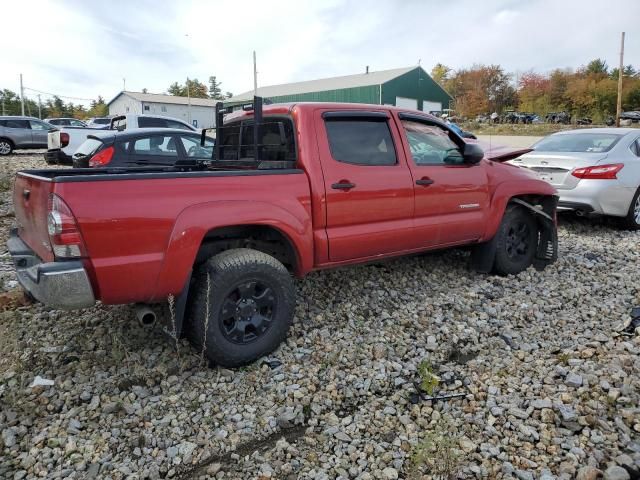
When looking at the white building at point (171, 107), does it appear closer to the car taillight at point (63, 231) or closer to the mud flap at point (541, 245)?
the mud flap at point (541, 245)

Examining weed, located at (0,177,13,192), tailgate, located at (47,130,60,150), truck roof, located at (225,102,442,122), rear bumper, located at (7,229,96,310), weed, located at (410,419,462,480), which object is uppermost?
tailgate, located at (47,130,60,150)

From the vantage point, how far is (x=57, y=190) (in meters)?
2.64

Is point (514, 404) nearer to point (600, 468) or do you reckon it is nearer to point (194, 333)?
point (600, 468)

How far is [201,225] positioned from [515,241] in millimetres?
3873

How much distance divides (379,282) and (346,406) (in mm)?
2152

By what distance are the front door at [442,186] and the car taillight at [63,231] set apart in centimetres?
281

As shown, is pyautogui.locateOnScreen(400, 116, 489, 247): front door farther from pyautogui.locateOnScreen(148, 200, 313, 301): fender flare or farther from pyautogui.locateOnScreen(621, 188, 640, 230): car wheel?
pyautogui.locateOnScreen(621, 188, 640, 230): car wheel

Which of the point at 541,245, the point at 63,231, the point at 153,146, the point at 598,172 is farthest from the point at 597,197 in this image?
the point at 153,146

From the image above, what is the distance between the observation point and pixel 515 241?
17.8 feet

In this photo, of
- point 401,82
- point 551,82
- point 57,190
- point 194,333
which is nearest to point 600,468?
point 194,333

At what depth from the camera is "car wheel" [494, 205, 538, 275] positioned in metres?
5.23

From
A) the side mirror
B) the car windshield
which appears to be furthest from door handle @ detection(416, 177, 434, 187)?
the car windshield

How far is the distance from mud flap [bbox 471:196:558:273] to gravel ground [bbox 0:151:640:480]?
58 centimetres

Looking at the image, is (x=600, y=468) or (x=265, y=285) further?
(x=265, y=285)
